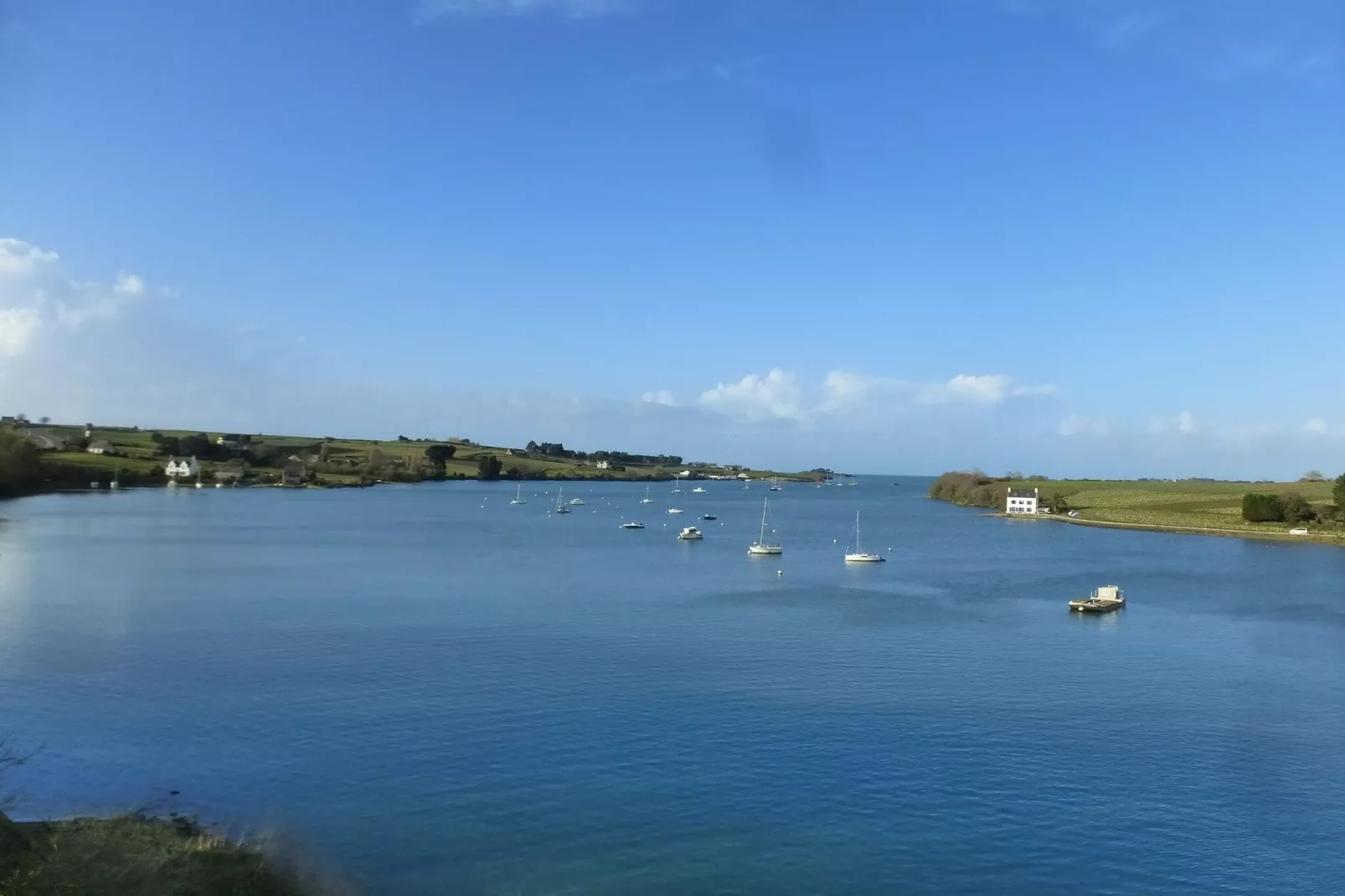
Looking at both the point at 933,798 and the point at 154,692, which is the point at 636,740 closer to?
Result: the point at 933,798

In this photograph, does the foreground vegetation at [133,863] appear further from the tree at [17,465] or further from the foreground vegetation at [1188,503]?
the tree at [17,465]

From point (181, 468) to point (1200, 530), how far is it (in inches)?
5387

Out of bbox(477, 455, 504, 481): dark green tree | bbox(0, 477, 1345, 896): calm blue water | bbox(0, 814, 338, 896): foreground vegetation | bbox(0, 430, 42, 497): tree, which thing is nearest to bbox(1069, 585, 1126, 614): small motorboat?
bbox(0, 477, 1345, 896): calm blue water

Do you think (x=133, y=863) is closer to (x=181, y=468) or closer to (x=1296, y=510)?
(x=1296, y=510)

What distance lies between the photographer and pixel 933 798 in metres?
18.6

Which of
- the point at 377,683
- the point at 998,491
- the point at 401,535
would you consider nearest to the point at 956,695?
the point at 377,683

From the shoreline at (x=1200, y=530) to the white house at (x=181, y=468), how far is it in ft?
385

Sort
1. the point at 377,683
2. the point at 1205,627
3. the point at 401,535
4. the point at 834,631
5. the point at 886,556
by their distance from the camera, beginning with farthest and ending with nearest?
1. the point at 401,535
2. the point at 886,556
3. the point at 1205,627
4. the point at 834,631
5. the point at 377,683

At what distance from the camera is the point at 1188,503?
125188mm

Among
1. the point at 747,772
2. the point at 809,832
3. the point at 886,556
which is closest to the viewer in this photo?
the point at 809,832

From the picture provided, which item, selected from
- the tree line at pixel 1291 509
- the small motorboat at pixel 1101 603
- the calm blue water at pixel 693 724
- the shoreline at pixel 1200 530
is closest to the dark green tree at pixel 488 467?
the shoreline at pixel 1200 530

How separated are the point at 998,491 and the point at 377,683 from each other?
5319 inches

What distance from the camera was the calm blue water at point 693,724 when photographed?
1598 centimetres

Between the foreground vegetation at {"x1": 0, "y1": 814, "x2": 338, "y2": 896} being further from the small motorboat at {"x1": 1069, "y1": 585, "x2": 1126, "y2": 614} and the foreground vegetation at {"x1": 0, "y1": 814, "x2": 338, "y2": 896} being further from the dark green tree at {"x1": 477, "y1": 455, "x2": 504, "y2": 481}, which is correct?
Result: the dark green tree at {"x1": 477, "y1": 455, "x2": 504, "y2": 481}
